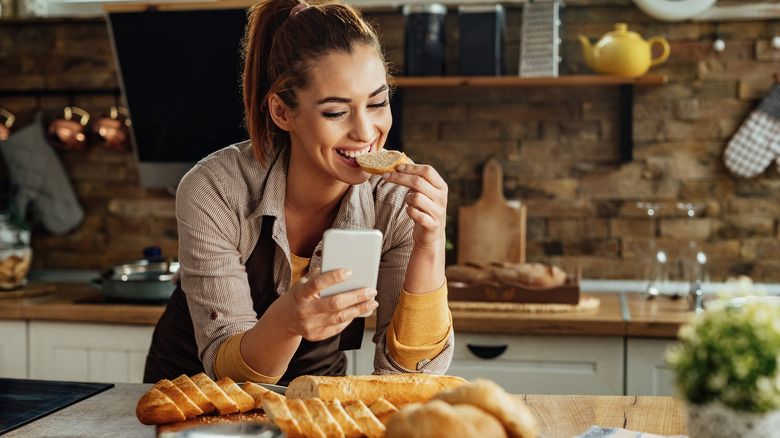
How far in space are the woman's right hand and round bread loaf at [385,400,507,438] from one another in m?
Answer: 0.30

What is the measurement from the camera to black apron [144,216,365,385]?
5.62 feet

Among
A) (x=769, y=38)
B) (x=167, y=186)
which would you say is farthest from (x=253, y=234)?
(x=769, y=38)

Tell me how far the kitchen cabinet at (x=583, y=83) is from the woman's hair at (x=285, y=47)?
1.29 metres

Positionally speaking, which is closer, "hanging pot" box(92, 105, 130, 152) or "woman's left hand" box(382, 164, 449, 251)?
"woman's left hand" box(382, 164, 449, 251)

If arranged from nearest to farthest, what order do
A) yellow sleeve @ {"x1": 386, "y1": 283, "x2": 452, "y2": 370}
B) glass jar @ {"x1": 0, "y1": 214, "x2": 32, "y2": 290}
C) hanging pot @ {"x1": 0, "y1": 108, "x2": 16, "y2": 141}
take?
1. yellow sleeve @ {"x1": 386, "y1": 283, "x2": 452, "y2": 370}
2. glass jar @ {"x1": 0, "y1": 214, "x2": 32, "y2": 290}
3. hanging pot @ {"x1": 0, "y1": 108, "x2": 16, "y2": 141}

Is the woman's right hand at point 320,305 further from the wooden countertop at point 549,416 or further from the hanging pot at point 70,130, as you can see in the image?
the hanging pot at point 70,130

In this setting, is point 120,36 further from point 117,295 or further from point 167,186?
point 117,295

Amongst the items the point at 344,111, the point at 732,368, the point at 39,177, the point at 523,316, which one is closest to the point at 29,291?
the point at 39,177

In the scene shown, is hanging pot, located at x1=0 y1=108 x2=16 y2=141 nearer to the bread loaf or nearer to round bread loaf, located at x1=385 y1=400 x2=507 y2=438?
the bread loaf

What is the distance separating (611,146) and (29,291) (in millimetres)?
2321

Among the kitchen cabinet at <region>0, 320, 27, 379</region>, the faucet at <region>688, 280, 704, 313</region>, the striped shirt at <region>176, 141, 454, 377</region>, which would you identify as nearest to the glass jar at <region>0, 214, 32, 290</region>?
the kitchen cabinet at <region>0, 320, 27, 379</region>

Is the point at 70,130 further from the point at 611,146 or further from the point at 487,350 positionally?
the point at 611,146

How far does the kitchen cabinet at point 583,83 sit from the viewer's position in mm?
2896

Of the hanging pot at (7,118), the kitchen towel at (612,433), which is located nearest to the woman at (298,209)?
the kitchen towel at (612,433)
